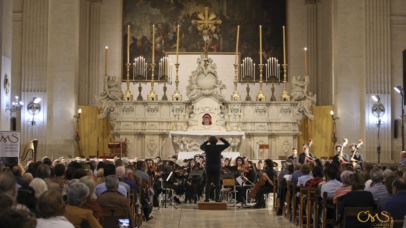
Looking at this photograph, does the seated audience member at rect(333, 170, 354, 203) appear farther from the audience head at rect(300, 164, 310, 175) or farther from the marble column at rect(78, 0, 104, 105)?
the marble column at rect(78, 0, 104, 105)

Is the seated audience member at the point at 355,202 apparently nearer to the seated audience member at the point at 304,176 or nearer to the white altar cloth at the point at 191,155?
the seated audience member at the point at 304,176

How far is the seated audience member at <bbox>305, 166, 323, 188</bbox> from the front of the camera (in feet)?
47.2

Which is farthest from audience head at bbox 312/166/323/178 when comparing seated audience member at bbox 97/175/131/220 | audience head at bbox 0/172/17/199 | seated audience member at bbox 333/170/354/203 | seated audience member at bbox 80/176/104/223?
audience head at bbox 0/172/17/199

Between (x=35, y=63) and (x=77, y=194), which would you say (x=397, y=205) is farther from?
(x=35, y=63)

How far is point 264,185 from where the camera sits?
65.6 feet

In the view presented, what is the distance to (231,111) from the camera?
31.8 meters

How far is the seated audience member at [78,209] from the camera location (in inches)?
319

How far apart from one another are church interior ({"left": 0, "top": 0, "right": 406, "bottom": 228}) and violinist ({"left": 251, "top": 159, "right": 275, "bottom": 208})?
40 mm

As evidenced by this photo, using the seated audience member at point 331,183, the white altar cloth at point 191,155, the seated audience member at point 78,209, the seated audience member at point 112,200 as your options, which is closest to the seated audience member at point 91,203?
the seated audience member at point 78,209

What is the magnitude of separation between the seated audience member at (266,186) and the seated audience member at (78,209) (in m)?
11.8

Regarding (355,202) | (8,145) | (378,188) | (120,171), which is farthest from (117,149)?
(355,202)

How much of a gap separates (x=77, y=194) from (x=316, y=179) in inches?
285

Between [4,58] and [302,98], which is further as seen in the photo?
[302,98]

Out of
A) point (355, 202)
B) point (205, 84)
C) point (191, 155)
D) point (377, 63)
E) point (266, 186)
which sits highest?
point (377, 63)
